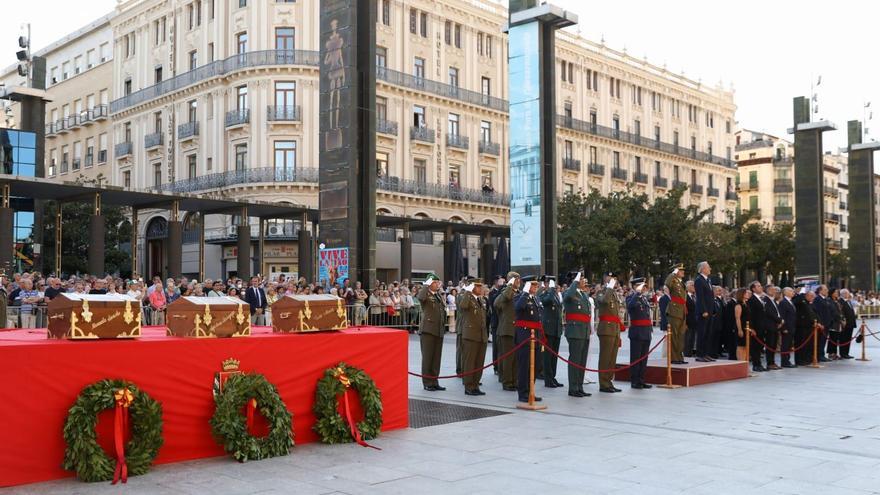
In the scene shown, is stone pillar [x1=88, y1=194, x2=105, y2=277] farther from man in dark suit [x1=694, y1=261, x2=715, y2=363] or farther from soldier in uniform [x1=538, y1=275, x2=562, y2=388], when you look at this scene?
man in dark suit [x1=694, y1=261, x2=715, y2=363]

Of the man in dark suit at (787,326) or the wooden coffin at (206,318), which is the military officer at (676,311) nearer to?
the man in dark suit at (787,326)

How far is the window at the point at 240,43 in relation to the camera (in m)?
43.7

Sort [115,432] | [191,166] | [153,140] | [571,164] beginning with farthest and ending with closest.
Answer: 1. [571,164]
2. [153,140]
3. [191,166]
4. [115,432]

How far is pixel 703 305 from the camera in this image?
1667 cm

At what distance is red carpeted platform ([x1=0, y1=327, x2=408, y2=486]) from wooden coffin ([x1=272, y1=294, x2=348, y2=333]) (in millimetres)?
130

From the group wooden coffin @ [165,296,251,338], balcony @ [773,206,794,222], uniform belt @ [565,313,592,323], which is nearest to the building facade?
uniform belt @ [565,313,592,323]

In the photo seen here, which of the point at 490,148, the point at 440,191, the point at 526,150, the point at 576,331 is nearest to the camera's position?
the point at 576,331

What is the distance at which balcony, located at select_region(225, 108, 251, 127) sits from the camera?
42.8 metres

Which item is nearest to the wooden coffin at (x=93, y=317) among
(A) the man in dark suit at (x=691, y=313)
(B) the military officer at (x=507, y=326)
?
(B) the military officer at (x=507, y=326)

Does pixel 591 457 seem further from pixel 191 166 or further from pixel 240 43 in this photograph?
pixel 191 166

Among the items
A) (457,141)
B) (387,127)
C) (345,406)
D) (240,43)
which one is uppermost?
(240,43)

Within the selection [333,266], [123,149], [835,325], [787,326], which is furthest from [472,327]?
[123,149]

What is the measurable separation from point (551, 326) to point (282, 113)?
3095 cm

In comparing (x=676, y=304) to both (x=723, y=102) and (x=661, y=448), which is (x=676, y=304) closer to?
(x=661, y=448)
